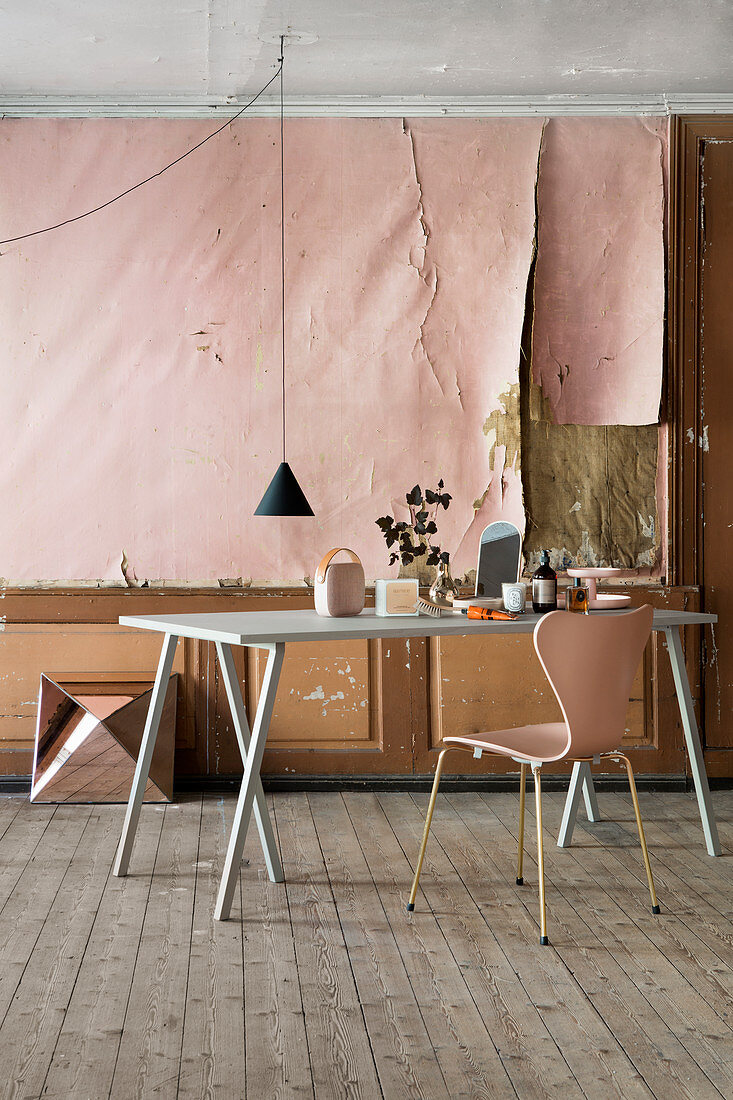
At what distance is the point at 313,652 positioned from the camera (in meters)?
4.35

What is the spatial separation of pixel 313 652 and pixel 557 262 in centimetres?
202

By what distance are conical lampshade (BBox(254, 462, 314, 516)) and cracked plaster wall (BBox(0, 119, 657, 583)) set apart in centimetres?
22

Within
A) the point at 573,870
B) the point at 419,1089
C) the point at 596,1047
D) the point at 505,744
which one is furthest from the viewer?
the point at 573,870

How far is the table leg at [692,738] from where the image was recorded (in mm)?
3318

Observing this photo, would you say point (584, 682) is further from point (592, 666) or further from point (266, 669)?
point (266, 669)

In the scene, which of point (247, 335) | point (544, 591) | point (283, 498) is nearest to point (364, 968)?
point (544, 591)

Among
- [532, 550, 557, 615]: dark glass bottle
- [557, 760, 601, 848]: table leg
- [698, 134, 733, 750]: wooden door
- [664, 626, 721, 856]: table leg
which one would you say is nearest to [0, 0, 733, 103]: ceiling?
[698, 134, 733, 750]: wooden door

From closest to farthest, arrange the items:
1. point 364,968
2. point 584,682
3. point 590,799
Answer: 1. point 364,968
2. point 584,682
3. point 590,799

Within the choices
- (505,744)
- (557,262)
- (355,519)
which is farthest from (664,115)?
(505,744)

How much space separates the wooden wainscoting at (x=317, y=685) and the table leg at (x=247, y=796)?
1479 mm

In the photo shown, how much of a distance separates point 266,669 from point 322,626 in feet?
0.68

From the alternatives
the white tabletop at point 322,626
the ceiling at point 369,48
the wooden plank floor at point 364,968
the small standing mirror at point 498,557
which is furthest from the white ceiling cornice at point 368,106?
the wooden plank floor at point 364,968

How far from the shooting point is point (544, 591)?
3.25 meters

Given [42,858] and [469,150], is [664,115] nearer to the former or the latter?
[469,150]
